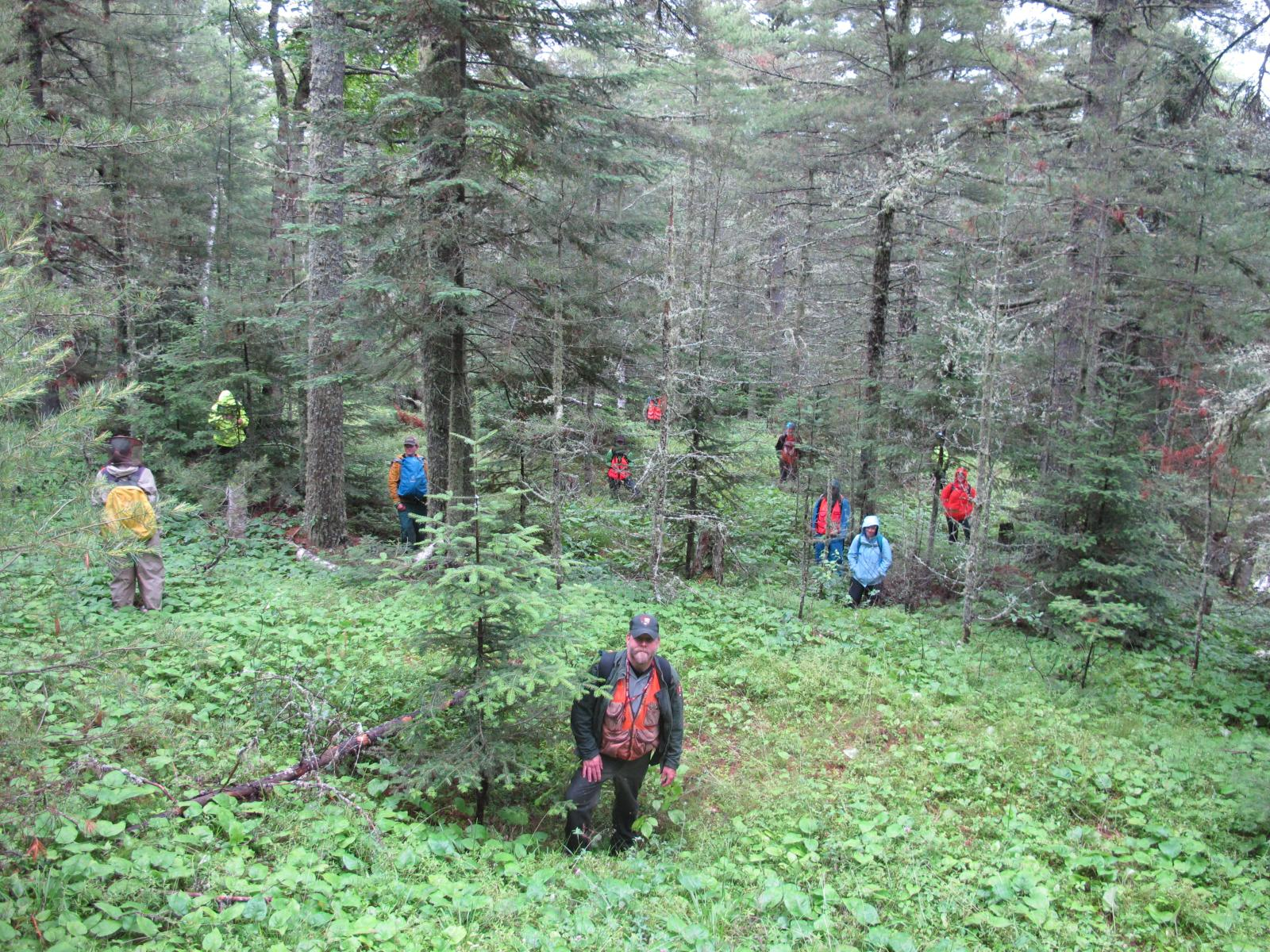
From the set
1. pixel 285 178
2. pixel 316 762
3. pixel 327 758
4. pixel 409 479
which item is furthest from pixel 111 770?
pixel 285 178

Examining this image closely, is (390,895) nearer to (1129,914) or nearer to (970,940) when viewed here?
(970,940)

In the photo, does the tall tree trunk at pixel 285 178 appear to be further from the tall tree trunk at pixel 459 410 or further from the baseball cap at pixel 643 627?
the baseball cap at pixel 643 627

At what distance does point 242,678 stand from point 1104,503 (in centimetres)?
1063

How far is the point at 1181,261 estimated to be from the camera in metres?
12.0

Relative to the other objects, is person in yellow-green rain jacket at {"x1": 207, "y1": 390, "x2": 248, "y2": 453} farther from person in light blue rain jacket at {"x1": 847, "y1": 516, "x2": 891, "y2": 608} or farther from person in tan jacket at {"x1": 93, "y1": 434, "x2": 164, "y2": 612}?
person in light blue rain jacket at {"x1": 847, "y1": 516, "x2": 891, "y2": 608}

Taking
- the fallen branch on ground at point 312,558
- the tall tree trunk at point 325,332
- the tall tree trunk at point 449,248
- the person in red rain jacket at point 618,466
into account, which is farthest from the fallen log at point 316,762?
the person in red rain jacket at point 618,466

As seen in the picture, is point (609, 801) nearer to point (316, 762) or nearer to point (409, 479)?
point (316, 762)

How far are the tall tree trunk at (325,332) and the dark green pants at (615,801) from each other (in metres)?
6.67

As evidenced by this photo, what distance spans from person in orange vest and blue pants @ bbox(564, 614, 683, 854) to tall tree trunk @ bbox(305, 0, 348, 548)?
253 inches

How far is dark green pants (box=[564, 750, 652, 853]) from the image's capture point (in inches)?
208

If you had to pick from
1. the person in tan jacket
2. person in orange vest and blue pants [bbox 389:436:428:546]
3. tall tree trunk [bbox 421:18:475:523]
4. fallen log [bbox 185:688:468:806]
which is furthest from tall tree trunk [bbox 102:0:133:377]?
fallen log [bbox 185:688:468:806]

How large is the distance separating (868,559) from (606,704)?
22.8 feet

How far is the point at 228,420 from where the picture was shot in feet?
41.3

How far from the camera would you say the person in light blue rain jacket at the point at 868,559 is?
1112 cm
